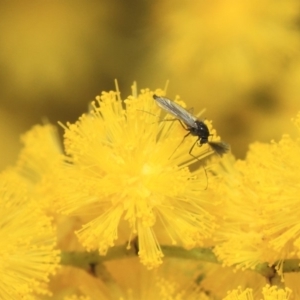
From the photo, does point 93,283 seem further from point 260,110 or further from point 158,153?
point 260,110

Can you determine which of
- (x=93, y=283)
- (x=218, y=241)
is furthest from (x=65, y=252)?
(x=218, y=241)

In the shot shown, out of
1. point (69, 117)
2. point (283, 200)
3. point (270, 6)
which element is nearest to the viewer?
point (283, 200)

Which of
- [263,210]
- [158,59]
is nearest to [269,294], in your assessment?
[263,210]

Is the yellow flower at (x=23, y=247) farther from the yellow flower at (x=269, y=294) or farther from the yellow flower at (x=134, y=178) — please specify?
the yellow flower at (x=269, y=294)

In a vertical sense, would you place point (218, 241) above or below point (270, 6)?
below

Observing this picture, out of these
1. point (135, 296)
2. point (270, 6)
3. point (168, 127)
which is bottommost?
point (135, 296)

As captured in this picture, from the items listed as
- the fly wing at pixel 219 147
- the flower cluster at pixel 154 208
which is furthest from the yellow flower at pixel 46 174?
the fly wing at pixel 219 147

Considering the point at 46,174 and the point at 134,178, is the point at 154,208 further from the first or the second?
the point at 46,174
